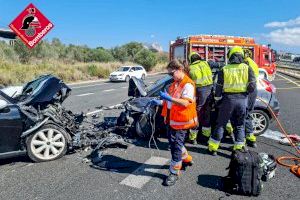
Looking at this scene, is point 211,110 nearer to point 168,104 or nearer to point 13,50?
point 168,104

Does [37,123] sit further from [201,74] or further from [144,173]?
[201,74]

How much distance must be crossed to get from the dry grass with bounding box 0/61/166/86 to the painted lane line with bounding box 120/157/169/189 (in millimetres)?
16232

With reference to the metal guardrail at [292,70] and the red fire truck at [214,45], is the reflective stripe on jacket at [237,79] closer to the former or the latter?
the red fire truck at [214,45]

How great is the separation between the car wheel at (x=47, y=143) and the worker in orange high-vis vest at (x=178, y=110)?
1962 mm

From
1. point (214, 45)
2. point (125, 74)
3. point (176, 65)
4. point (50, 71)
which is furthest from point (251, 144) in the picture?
point (50, 71)

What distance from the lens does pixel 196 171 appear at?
500 cm

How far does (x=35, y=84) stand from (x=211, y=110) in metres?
3.40

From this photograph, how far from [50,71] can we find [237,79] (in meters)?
23.9

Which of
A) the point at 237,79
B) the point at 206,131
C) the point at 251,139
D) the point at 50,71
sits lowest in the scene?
the point at 251,139

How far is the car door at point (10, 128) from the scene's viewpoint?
191 inches

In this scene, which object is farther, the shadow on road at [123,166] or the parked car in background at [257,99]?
the parked car in background at [257,99]

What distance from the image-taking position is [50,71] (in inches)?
Result: 1068

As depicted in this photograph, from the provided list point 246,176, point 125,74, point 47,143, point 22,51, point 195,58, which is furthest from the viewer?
point 22,51
